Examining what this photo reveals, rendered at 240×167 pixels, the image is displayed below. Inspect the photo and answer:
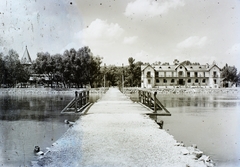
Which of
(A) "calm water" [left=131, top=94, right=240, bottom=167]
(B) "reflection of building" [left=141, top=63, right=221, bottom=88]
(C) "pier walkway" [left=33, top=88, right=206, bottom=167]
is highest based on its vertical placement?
(B) "reflection of building" [left=141, top=63, right=221, bottom=88]

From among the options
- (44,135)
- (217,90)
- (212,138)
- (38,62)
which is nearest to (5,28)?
(44,135)

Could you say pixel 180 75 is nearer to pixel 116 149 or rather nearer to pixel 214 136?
pixel 214 136

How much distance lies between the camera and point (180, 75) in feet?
159

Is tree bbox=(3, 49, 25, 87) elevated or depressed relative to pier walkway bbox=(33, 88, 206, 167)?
elevated

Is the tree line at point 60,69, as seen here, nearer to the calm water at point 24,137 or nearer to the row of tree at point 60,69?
the row of tree at point 60,69

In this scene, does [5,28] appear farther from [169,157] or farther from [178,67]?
[178,67]

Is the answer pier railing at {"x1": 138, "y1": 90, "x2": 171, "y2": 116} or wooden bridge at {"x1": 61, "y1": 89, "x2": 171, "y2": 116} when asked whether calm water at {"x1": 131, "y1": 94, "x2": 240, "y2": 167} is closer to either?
pier railing at {"x1": 138, "y1": 90, "x2": 171, "y2": 116}

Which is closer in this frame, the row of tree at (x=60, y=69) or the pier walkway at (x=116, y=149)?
the pier walkway at (x=116, y=149)

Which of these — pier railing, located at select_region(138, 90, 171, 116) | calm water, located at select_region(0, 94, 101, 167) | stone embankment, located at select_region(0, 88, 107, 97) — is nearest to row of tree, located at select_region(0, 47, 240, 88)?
stone embankment, located at select_region(0, 88, 107, 97)

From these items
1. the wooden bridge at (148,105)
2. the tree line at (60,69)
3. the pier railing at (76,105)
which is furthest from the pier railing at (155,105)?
the tree line at (60,69)

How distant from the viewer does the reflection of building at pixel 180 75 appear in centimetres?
4625

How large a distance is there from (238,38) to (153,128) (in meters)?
4.14

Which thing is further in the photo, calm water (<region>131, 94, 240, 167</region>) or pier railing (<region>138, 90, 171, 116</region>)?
pier railing (<region>138, 90, 171, 116</region>)

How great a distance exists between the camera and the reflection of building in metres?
46.2
